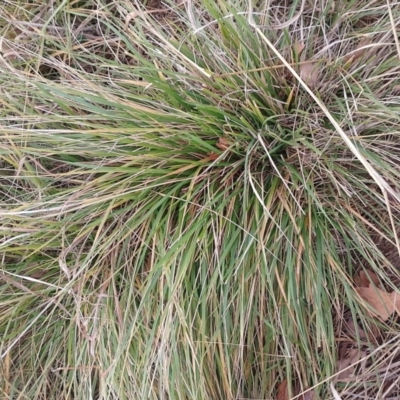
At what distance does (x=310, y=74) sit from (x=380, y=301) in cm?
50

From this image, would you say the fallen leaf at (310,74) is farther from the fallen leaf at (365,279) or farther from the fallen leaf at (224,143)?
the fallen leaf at (365,279)

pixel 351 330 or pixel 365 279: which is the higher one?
pixel 365 279

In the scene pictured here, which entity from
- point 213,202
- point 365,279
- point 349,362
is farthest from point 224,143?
point 349,362

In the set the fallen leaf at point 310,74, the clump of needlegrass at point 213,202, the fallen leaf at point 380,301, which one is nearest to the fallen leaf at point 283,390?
the clump of needlegrass at point 213,202

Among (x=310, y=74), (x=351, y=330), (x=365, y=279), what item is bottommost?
(x=351, y=330)

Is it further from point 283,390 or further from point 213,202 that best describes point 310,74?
point 283,390

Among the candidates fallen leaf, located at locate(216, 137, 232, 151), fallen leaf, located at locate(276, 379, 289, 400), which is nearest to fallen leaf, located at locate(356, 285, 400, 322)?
fallen leaf, located at locate(276, 379, 289, 400)

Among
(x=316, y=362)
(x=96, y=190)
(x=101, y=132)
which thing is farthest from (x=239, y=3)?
(x=316, y=362)

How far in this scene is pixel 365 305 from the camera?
3.42 feet

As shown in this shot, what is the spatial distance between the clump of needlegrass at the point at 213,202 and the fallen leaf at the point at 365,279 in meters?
0.02

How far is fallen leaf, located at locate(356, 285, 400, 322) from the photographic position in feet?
3.43

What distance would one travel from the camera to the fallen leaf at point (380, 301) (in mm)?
1046

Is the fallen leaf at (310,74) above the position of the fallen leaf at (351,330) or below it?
above

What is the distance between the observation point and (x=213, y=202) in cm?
101
